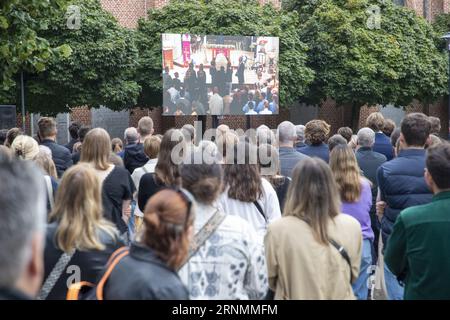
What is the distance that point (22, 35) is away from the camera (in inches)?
458

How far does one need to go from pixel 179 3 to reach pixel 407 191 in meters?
23.1

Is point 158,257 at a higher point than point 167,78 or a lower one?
lower

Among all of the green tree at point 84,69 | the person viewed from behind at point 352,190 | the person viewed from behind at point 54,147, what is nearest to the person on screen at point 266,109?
the green tree at point 84,69

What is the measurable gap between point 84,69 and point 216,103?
14.8 ft

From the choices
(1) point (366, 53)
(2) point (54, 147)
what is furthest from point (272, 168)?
(1) point (366, 53)

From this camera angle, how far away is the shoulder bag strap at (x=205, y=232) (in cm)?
410

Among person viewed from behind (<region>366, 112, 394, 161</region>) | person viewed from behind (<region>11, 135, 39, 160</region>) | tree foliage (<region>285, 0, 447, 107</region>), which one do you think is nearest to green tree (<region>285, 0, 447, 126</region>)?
tree foliage (<region>285, 0, 447, 107</region>)

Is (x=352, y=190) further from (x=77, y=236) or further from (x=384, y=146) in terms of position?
(x=384, y=146)

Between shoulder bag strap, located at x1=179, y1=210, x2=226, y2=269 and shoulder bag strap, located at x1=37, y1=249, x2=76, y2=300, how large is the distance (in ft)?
2.67

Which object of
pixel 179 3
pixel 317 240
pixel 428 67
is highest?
pixel 179 3

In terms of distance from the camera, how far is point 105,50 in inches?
934

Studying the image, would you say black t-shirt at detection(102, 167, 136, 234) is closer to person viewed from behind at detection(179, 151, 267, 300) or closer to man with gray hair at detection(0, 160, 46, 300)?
person viewed from behind at detection(179, 151, 267, 300)
